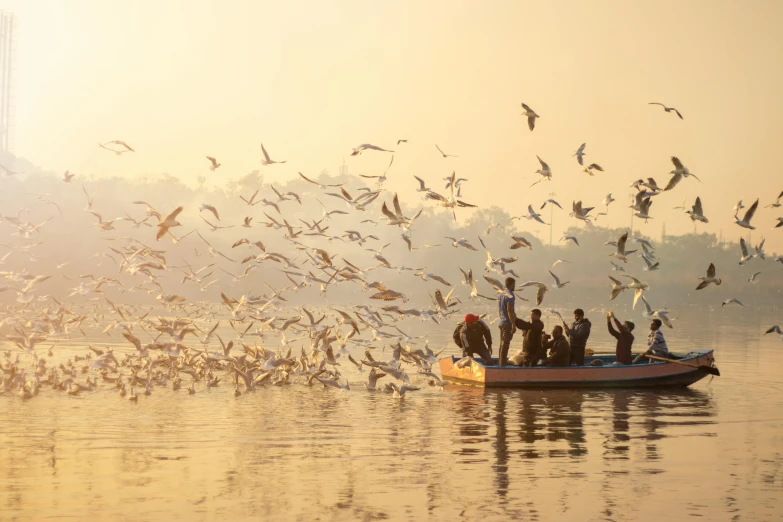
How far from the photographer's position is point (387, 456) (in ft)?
59.7

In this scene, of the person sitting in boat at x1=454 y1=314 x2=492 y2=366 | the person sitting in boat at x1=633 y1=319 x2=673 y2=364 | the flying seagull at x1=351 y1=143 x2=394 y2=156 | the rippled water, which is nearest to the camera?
the rippled water

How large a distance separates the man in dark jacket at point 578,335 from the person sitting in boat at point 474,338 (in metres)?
2.35

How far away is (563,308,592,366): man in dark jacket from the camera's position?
1133 inches

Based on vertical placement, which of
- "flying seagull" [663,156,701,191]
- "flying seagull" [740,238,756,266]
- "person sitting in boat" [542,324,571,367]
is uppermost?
"flying seagull" [663,156,701,191]

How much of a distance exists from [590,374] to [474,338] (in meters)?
3.43

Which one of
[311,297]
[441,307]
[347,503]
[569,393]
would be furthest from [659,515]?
[311,297]

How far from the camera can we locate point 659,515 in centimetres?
1394

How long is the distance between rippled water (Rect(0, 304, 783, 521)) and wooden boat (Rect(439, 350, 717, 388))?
0.69m

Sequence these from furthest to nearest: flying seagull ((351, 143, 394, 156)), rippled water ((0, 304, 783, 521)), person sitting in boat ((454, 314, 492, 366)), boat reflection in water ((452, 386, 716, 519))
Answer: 1. person sitting in boat ((454, 314, 492, 366))
2. flying seagull ((351, 143, 394, 156))
3. boat reflection in water ((452, 386, 716, 519))
4. rippled water ((0, 304, 783, 521))

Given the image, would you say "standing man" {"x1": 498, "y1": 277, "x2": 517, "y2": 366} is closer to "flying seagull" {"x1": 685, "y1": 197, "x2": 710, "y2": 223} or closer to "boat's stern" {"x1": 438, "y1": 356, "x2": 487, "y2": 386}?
"boat's stern" {"x1": 438, "y1": 356, "x2": 487, "y2": 386}

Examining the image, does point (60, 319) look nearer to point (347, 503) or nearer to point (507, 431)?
point (507, 431)

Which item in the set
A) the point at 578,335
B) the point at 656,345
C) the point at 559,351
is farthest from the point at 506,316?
the point at 656,345

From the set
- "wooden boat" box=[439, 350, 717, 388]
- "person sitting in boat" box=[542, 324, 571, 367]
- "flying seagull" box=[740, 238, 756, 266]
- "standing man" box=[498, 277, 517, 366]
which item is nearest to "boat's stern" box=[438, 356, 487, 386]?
"wooden boat" box=[439, 350, 717, 388]

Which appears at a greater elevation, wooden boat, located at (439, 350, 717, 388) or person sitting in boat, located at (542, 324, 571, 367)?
person sitting in boat, located at (542, 324, 571, 367)
